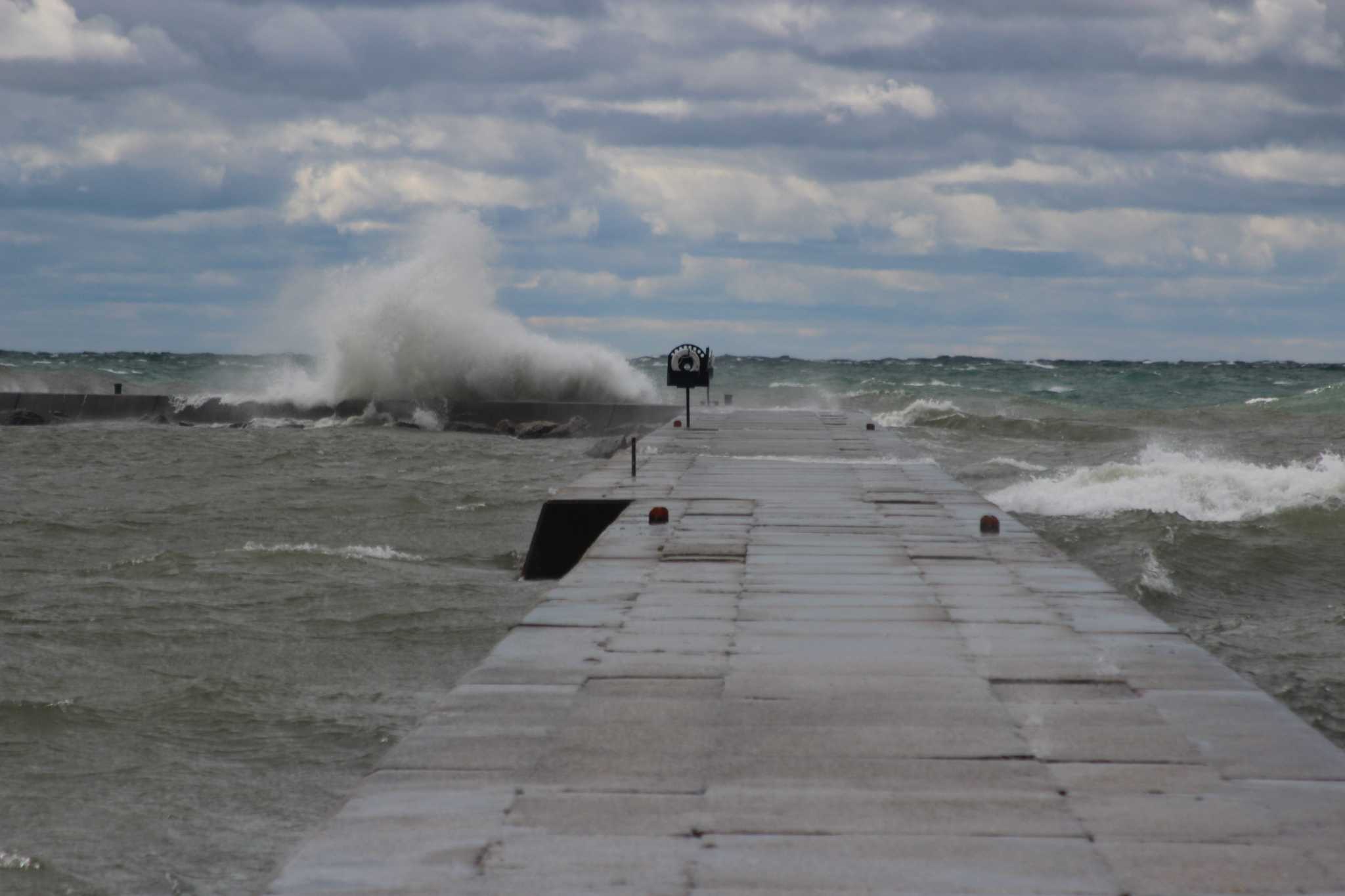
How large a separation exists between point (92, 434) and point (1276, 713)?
27725mm

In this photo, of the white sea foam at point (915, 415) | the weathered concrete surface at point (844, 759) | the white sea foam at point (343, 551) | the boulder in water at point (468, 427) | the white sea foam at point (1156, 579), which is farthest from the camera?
the white sea foam at point (915, 415)

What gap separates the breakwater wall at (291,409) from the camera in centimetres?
3359

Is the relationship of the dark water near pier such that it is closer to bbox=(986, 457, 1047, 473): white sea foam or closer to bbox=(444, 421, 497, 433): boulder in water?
bbox=(986, 457, 1047, 473): white sea foam

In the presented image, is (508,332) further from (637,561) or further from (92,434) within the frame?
(637,561)

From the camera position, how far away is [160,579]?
1072 centimetres

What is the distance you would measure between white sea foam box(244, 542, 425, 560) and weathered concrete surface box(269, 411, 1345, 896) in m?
5.16

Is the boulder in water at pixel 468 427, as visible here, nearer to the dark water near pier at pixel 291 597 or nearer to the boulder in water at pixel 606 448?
the dark water near pier at pixel 291 597

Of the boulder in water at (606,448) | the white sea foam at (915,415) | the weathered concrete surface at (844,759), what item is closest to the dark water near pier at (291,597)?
the boulder in water at (606,448)

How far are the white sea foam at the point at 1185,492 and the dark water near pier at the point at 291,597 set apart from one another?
49 millimetres

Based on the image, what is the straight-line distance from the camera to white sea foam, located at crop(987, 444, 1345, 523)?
15.5 meters

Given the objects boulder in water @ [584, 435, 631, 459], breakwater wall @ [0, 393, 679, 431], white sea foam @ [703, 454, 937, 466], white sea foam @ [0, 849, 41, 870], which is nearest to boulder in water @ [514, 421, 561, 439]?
breakwater wall @ [0, 393, 679, 431]

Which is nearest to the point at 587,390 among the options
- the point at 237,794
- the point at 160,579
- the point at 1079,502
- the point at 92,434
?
the point at 92,434

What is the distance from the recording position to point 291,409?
3653cm

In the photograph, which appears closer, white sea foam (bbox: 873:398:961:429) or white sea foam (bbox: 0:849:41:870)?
white sea foam (bbox: 0:849:41:870)
